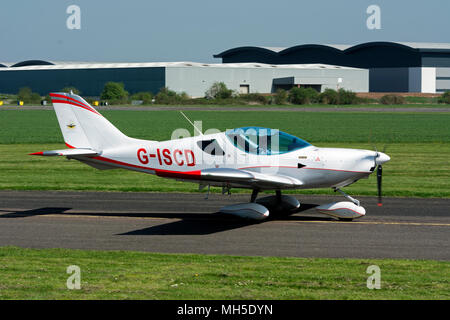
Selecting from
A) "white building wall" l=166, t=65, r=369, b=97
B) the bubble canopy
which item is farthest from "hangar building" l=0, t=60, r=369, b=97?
the bubble canopy

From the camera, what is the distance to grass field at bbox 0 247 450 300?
9070 millimetres

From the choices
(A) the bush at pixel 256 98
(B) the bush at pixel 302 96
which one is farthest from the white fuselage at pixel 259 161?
(B) the bush at pixel 302 96

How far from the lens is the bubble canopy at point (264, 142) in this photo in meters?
15.2


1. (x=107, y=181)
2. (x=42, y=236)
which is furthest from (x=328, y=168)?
(x=107, y=181)

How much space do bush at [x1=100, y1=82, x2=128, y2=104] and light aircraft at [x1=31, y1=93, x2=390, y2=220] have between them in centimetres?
10123

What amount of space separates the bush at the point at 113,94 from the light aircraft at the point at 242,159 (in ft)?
332

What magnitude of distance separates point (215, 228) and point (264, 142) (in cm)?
235

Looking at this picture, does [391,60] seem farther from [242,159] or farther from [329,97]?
[242,159]

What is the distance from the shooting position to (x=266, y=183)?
14.6 m

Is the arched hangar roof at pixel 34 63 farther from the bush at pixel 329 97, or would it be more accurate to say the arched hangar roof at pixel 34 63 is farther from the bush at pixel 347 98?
the bush at pixel 347 98

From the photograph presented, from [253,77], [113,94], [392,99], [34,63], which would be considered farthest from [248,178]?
[34,63]

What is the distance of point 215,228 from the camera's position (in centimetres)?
1448

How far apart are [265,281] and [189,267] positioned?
1.55m
